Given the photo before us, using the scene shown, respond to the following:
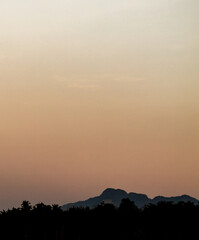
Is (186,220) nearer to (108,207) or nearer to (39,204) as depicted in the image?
(108,207)

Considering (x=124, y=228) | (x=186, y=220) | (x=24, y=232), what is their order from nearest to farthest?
(x=186, y=220) < (x=124, y=228) < (x=24, y=232)

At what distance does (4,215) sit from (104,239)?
22.0m

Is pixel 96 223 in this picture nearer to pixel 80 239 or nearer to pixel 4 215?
pixel 80 239

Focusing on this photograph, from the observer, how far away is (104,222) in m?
102

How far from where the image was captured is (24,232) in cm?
10962

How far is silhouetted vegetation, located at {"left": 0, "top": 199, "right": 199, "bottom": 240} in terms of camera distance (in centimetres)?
9500

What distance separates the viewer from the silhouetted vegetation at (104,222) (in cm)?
9500

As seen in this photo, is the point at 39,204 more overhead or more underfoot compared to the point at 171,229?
more overhead

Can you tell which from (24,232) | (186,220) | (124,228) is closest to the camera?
(186,220)

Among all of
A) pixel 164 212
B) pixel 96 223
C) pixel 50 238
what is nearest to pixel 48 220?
pixel 50 238

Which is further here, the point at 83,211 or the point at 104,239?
the point at 83,211

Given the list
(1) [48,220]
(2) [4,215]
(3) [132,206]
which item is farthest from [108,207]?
(2) [4,215]

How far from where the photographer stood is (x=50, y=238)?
110500 millimetres

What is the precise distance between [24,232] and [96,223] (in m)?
14.3
